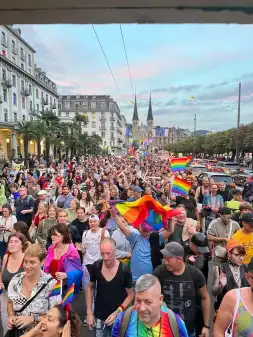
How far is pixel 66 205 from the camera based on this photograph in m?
7.97

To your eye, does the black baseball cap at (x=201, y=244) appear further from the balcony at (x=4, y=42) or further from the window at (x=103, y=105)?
the window at (x=103, y=105)

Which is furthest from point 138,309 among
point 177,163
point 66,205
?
point 177,163

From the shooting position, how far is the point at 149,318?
229cm

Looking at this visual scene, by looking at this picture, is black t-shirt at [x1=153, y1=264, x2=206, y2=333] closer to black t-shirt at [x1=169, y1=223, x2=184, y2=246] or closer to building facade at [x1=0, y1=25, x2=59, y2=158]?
black t-shirt at [x1=169, y1=223, x2=184, y2=246]

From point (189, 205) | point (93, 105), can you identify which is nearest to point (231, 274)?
point (189, 205)

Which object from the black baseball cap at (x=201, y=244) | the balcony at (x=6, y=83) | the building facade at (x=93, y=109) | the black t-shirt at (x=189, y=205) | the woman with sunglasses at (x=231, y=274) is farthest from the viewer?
the building facade at (x=93, y=109)

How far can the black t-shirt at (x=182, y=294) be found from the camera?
118 inches

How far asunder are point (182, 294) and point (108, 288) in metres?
0.73

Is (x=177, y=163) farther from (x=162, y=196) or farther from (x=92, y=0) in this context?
(x=92, y=0)

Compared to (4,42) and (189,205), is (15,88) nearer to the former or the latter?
(4,42)

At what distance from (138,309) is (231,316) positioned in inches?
28.8

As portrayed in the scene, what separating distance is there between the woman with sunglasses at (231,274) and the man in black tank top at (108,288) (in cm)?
96

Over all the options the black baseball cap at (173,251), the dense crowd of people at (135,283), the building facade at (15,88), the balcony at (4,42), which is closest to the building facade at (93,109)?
the building facade at (15,88)

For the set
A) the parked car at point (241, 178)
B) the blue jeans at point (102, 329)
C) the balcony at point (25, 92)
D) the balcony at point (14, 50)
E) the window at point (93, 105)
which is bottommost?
the parked car at point (241, 178)
